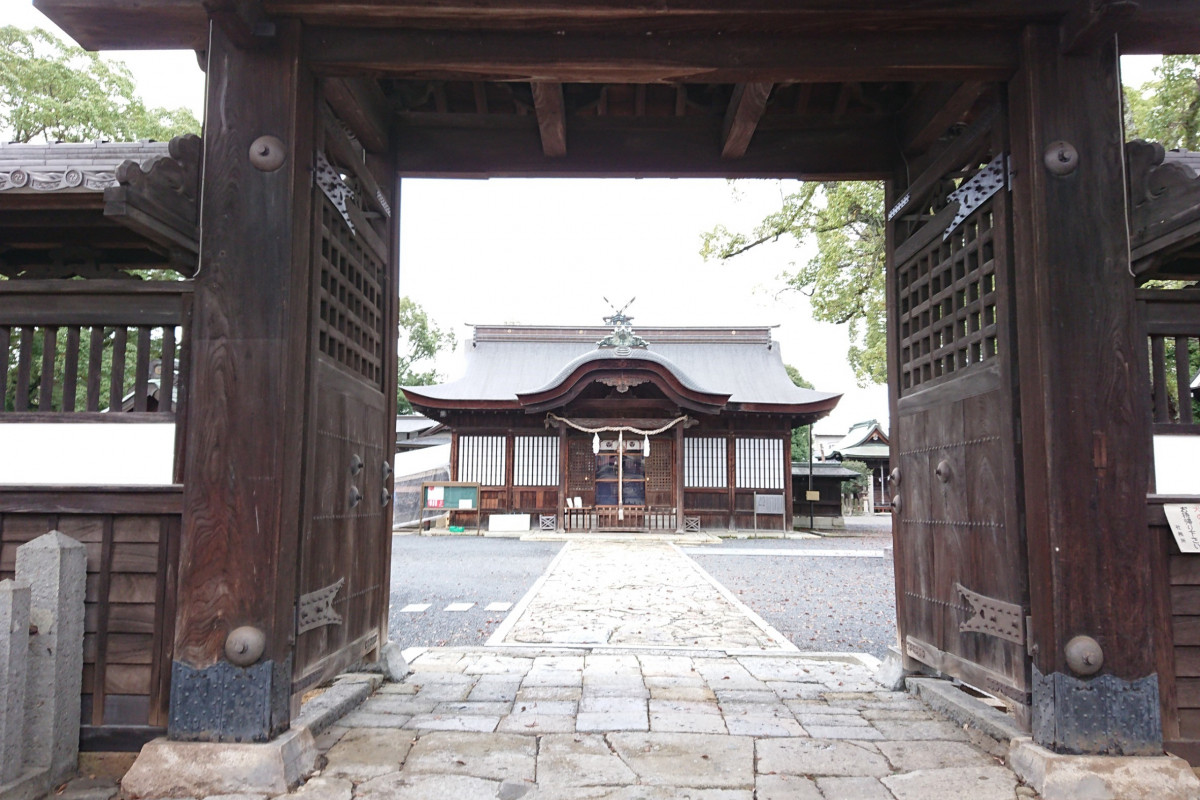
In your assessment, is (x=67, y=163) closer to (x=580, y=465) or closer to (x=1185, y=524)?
(x=1185, y=524)

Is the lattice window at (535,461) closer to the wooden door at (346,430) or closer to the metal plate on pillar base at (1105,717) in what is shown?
the wooden door at (346,430)

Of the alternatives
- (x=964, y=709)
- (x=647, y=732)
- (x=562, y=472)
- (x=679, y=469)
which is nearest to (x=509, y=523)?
(x=562, y=472)

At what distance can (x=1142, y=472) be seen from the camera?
9.09 ft

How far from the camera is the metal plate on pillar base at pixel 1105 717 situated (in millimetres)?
2643

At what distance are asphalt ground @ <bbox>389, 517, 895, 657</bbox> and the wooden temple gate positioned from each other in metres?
2.77

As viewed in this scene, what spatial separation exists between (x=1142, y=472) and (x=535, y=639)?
4.02 metres

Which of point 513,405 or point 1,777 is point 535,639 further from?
point 513,405

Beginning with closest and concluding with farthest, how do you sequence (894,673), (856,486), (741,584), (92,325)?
1. (92,325)
2. (894,673)
3. (741,584)
4. (856,486)

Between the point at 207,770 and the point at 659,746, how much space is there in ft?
5.52

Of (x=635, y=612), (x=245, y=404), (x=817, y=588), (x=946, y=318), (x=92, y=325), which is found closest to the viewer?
(x=245, y=404)

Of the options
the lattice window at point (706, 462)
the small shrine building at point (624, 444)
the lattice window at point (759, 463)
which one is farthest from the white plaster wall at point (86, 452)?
the lattice window at point (759, 463)

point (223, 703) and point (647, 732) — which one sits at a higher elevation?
point (223, 703)

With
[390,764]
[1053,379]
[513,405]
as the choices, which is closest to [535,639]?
[390,764]

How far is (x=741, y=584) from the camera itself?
9.33 meters
